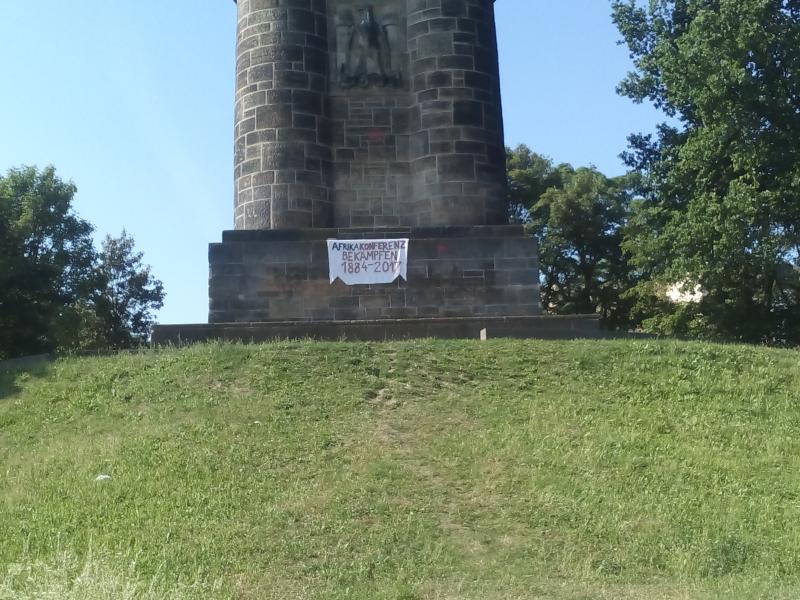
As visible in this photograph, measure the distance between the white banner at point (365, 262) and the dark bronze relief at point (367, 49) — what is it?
2.77m

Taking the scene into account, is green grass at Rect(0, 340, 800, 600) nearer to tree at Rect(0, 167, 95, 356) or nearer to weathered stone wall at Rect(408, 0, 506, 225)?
weathered stone wall at Rect(408, 0, 506, 225)

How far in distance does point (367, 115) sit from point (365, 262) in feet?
8.41

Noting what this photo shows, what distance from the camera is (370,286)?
547 inches

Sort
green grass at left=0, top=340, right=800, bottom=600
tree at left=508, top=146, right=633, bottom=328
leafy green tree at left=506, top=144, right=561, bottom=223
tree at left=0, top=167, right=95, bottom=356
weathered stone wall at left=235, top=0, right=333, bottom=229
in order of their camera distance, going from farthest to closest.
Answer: leafy green tree at left=506, top=144, right=561, bottom=223, tree at left=508, top=146, right=633, bottom=328, tree at left=0, top=167, right=95, bottom=356, weathered stone wall at left=235, top=0, right=333, bottom=229, green grass at left=0, top=340, right=800, bottom=600

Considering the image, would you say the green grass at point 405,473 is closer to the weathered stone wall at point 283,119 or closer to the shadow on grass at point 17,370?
the shadow on grass at point 17,370

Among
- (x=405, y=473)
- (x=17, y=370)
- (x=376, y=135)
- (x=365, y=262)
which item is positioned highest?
(x=376, y=135)

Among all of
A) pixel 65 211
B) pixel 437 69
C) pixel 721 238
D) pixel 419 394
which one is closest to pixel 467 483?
pixel 419 394

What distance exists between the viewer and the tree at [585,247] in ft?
101

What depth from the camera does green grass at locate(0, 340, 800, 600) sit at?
686 centimetres

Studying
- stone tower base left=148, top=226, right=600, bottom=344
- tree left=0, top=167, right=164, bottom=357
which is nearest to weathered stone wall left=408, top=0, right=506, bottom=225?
stone tower base left=148, top=226, right=600, bottom=344

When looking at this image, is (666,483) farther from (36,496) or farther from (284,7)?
(284,7)

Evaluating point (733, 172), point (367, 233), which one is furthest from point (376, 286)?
point (733, 172)

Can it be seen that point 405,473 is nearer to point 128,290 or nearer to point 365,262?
point 365,262

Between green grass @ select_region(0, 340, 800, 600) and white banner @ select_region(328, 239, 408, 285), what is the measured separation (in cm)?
203
